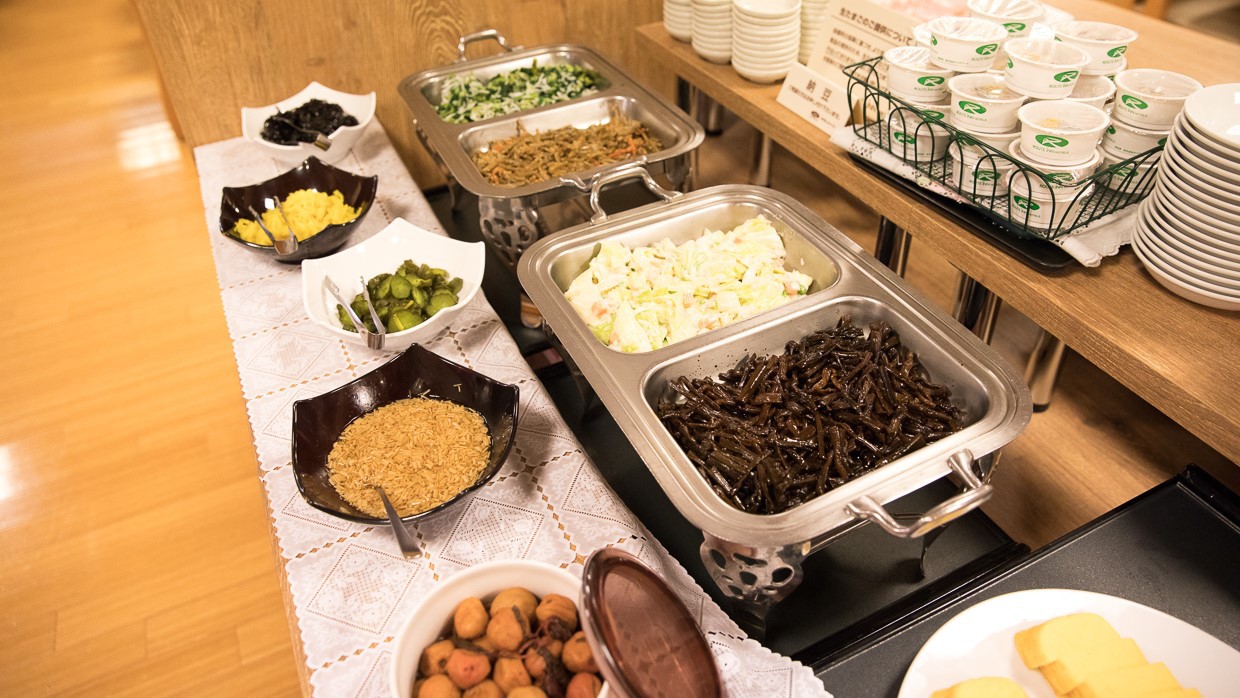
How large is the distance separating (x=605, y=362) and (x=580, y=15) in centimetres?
186

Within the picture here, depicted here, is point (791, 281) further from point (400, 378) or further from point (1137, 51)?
point (1137, 51)

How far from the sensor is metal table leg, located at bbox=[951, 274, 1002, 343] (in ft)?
6.17

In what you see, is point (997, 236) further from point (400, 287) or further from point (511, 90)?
point (511, 90)

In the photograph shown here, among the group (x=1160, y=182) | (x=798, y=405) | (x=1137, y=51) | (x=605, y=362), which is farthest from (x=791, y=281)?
(x=1137, y=51)

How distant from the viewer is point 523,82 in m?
2.51

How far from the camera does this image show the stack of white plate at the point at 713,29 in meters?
2.26

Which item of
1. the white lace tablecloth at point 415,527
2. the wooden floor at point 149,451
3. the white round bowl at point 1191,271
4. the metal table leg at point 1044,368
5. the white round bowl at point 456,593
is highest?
the white round bowl at point 1191,271

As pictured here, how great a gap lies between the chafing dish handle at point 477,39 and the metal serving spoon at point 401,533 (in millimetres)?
1830

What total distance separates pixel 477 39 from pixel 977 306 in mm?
1755

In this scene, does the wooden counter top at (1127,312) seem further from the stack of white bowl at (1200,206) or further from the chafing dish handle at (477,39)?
the chafing dish handle at (477,39)

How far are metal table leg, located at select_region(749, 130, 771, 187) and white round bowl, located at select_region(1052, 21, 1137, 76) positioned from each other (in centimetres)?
121

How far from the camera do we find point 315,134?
7.34 feet

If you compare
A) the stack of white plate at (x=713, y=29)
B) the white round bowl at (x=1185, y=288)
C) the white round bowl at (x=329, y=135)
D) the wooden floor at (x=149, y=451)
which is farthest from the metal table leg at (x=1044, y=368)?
the white round bowl at (x=329, y=135)

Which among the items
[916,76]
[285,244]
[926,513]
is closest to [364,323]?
[285,244]
